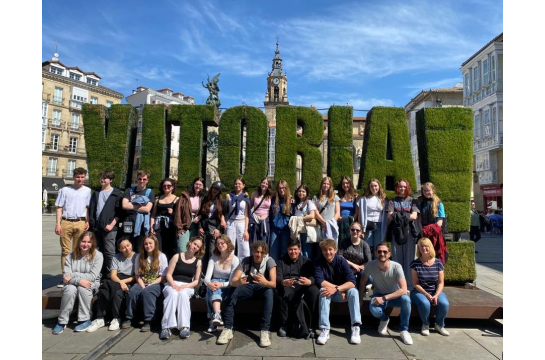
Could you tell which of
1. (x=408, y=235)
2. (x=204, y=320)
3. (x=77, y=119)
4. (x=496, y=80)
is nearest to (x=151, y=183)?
(x=204, y=320)

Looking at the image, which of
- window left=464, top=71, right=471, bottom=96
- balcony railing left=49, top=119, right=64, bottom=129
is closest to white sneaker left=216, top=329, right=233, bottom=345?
window left=464, top=71, right=471, bottom=96

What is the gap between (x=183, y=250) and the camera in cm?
593

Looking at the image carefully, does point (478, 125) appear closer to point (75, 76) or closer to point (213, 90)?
point (213, 90)

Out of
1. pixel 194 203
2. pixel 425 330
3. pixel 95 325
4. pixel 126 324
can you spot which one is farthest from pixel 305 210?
pixel 95 325

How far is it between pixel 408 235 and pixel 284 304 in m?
2.40

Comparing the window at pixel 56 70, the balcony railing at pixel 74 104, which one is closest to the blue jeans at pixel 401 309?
the balcony railing at pixel 74 104

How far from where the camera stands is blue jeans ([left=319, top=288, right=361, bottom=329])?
15.3 feet

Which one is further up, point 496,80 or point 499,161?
point 496,80

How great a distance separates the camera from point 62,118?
4669 cm

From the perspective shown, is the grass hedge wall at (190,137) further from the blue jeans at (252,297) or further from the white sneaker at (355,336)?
the white sneaker at (355,336)

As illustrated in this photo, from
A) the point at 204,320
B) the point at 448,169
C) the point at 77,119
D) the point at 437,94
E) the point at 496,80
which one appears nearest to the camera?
the point at 204,320

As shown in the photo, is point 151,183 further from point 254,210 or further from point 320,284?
point 320,284

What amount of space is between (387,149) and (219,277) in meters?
4.60

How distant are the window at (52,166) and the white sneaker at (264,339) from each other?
1880 inches
